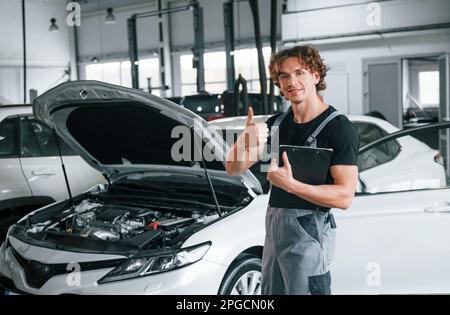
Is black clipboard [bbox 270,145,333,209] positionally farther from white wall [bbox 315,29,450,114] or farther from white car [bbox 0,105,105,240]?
white wall [bbox 315,29,450,114]

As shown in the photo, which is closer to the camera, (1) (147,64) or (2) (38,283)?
(2) (38,283)

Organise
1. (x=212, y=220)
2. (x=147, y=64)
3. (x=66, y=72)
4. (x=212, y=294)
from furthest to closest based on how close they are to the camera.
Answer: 1. (x=66, y=72)
2. (x=147, y=64)
3. (x=212, y=220)
4. (x=212, y=294)

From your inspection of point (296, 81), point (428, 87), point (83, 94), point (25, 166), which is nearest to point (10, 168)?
point (25, 166)

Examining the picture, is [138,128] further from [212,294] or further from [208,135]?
[212,294]

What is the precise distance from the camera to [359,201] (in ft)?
8.87

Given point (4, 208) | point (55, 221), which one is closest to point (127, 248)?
point (55, 221)

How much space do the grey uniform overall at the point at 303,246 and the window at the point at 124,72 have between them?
17875 mm

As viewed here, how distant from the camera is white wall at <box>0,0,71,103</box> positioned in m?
20.3

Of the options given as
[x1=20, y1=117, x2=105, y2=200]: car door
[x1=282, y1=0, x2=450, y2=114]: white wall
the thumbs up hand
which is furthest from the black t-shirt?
[x1=282, y1=0, x2=450, y2=114]: white wall

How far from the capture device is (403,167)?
3607 mm

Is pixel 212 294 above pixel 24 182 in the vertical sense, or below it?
below

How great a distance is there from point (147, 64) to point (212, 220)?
60.4ft

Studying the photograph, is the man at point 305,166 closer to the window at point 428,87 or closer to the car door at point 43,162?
the car door at point 43,162

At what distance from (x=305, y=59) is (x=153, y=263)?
3.80ft
